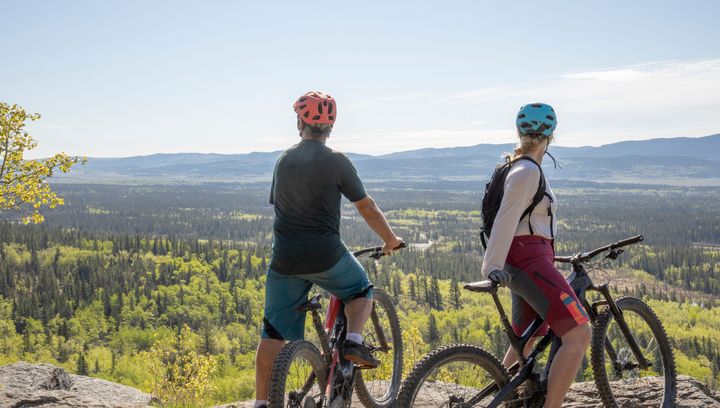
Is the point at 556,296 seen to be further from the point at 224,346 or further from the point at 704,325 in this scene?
the point at 704,325

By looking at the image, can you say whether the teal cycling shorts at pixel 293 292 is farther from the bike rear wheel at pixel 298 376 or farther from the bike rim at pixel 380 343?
the bike rim at pixel 380 343

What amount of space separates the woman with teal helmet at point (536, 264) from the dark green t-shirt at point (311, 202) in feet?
4.01

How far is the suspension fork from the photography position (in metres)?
5.83

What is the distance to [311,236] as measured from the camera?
17.1 feet

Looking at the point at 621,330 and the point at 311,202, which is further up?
the point at 311,202

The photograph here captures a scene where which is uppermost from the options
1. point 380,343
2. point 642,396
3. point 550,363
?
point 550,363

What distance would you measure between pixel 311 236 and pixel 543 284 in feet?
6.35

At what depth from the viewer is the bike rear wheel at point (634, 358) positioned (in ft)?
19.0

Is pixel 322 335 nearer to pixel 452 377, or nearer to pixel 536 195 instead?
pixel 452 377

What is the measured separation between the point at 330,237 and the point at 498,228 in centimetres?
140

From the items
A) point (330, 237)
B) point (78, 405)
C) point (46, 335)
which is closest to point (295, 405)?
point (330, 237)

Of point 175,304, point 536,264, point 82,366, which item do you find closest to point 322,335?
point 536,264

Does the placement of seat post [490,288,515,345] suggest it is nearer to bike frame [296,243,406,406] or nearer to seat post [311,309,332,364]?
bike frame [296,243,406,406]

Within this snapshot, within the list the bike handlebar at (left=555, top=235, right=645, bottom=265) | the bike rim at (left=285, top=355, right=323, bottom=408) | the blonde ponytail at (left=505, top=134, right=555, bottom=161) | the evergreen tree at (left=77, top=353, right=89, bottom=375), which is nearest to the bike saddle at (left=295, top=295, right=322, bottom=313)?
the bike rim at (left=285, top=355, right=323, bottom=408)
